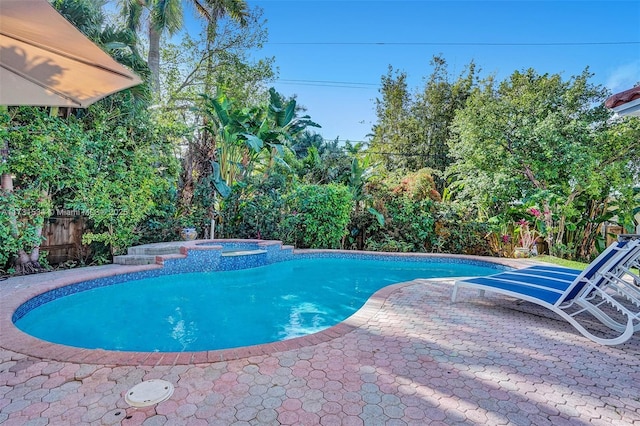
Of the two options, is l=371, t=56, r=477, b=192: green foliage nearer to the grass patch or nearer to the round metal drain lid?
the grass patch

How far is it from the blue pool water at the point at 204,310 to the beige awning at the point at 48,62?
9.54 ft

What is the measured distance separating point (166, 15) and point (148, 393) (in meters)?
15.1

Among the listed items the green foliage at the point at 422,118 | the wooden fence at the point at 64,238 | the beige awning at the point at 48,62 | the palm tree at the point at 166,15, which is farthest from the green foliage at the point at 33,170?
the green foliage at the point at 422,118

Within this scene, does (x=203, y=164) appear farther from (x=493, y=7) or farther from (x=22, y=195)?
(x=493, y=7)

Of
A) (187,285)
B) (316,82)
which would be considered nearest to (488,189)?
(187,285)

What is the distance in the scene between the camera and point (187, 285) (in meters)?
7.09

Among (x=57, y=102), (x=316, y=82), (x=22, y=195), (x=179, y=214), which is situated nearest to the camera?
(x=57, y=102)

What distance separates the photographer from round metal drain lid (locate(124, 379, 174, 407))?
2.29 m

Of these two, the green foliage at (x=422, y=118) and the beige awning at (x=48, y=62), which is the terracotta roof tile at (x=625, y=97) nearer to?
the beige awning at (x=48, y=62)

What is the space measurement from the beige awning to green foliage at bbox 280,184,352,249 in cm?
841

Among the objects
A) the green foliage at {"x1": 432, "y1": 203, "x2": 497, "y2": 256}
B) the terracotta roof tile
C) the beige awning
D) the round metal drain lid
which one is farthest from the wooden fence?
the green foliage at {"x1": 432, "y1": 203, "x2": 497, "y2": 256}

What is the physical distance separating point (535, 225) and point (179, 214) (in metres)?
11.8

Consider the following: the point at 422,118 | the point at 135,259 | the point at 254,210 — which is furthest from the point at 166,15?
the point at 422,118

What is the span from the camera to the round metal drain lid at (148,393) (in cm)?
229
